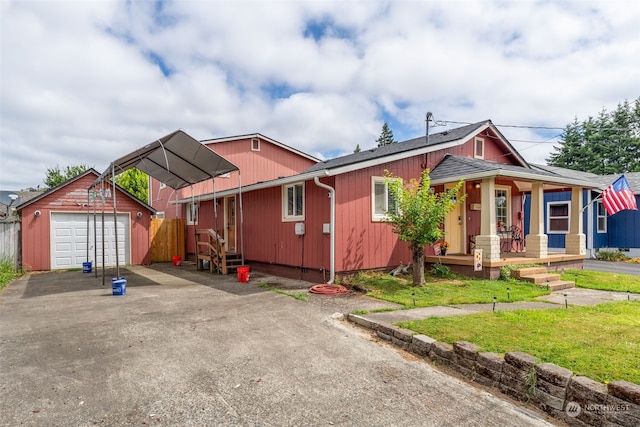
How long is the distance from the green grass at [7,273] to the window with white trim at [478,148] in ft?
43.9

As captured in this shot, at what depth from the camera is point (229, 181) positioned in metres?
15.9

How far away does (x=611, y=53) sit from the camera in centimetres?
1120

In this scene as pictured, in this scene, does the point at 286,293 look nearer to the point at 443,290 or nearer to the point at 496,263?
the point at 443,290

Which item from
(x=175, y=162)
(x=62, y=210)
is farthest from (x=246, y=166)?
(x=62, y=210)

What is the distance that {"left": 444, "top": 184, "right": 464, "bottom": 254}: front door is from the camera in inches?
396

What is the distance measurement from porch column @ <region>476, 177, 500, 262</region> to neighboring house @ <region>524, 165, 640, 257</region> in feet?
21.4

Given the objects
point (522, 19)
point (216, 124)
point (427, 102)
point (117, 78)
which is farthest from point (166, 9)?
point (216, 124)

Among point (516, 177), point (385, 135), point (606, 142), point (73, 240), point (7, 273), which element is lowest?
point (7, 273)

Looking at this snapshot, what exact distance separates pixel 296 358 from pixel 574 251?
31.7 feet

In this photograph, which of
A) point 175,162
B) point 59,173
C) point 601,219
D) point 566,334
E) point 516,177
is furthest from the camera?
point 59,173

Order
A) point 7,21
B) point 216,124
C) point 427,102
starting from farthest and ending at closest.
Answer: point 216,124 → point 427,102 → point 7,21

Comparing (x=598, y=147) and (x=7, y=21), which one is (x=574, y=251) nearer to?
(x=7, y=21)

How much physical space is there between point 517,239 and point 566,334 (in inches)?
342

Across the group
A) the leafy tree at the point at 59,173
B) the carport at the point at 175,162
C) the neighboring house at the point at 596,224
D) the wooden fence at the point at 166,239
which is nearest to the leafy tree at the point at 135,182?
the leafy tree at the point at 59,173
